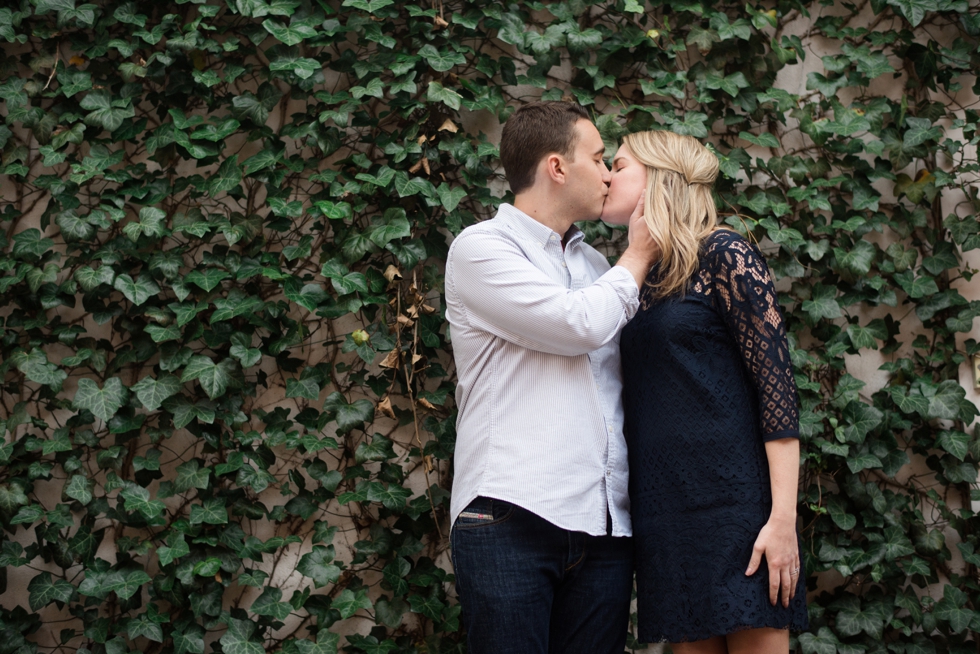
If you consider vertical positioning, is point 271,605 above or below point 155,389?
below

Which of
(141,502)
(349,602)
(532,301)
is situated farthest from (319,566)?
(532,301)

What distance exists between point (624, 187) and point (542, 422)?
60 cm

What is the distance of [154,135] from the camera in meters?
2.17

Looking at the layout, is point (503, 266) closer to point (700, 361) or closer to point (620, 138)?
point (700, 361)

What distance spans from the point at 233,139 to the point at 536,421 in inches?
55.0

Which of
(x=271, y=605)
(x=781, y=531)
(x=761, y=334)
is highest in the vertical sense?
(x=761, y=334)

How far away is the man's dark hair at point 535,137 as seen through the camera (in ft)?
5.63

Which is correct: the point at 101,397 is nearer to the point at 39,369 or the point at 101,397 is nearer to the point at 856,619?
the point at 39,369

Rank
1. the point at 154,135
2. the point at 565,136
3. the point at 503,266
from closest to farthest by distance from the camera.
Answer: the point at 503,266 → the point at 565,136 → the point at 154,135

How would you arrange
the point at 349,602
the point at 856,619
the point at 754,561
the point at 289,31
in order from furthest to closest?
1. the point at 856,619
2. the point at 289,31
3. the point at 349,602
4. the point at 754,561

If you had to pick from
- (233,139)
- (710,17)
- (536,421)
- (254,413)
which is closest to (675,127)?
(710,17)

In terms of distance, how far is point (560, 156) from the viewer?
67.3 inches

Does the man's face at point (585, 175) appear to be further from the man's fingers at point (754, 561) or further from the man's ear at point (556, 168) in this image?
the man's fingers at point (754, 561)

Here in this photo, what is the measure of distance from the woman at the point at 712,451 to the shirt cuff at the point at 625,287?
82 millimetres
